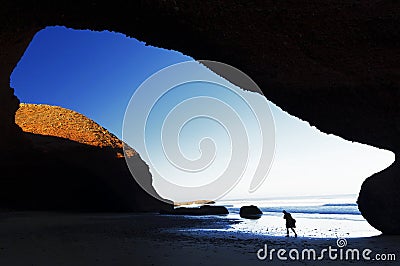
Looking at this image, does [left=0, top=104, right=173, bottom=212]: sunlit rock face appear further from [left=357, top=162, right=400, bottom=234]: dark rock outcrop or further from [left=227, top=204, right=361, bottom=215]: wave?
[left=357, top=162, right=400, bottom=234]: dark rock outcrop

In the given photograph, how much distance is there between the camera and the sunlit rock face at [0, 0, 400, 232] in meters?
8.08

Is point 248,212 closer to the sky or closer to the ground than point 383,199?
closer to the ground

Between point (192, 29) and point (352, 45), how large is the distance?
4.49m

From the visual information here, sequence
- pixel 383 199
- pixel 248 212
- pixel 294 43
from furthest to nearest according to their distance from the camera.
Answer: pixel 248 212, pixel 383 199, pixel 294 43

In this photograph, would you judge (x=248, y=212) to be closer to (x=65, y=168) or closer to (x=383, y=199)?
(x=65, y=168)

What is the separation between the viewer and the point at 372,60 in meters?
9.82

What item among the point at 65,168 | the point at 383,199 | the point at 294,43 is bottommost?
the point at 383,199

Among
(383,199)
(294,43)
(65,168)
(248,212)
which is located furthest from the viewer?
(248,212)

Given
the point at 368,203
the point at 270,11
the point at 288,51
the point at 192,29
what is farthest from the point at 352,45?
the point at 368,203

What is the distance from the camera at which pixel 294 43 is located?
9359 mm

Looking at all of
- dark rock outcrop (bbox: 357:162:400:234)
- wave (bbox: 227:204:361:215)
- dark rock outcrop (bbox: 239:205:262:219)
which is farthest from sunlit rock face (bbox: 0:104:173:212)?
dark rock outcrop (bbox: 357:162:400:234)

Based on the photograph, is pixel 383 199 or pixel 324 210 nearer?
pixel 383 199

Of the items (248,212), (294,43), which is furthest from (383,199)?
(248,212)

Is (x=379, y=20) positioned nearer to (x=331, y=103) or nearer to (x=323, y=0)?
(x=323, y=0)
